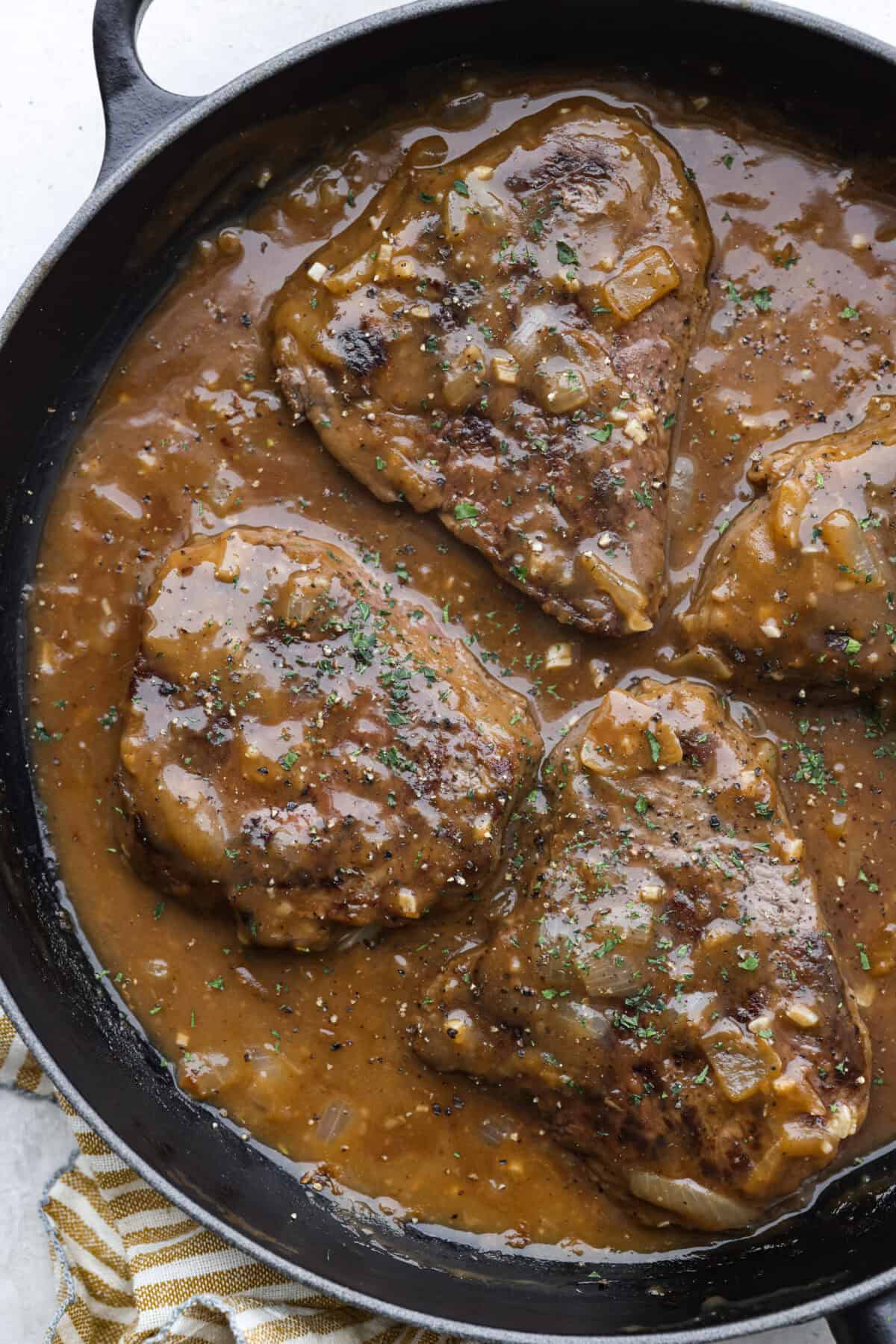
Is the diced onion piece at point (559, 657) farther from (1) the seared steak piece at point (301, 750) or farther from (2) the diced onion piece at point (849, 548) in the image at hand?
(2) the diced onion piece at point (849, 548)

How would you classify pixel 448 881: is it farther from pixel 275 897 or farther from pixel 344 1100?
pixel 344 1100

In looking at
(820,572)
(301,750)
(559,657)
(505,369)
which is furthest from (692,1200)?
(505,369)

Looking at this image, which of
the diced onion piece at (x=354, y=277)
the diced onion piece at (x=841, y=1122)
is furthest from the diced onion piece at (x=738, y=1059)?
the diced onion piece at (x=354, y=277)

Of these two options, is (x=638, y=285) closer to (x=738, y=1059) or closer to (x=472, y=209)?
(x=472, y=209)

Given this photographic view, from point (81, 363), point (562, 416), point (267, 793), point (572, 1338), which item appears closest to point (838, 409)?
point (562, 416)

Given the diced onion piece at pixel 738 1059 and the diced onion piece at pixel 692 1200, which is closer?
the diced onion piece at pixel 738 1059
